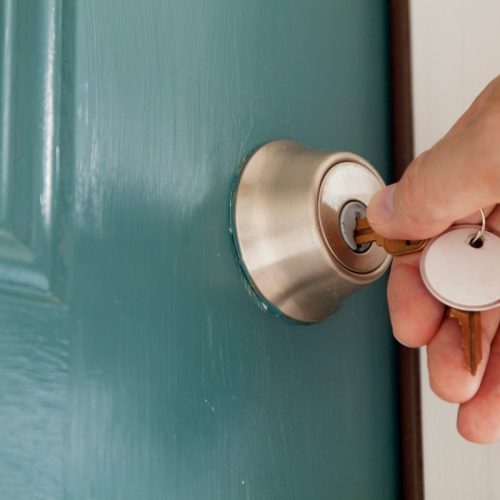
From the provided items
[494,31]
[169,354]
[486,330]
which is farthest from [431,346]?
[494,31]

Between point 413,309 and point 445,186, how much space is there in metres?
0.10

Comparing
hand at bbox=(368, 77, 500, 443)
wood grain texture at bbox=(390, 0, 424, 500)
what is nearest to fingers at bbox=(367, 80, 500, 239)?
hand at bbox=(368, 77, 500, 443)

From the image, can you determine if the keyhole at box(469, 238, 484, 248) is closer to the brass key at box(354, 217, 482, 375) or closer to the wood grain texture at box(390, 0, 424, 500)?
the brass key at box(354, 217, 482, 375)

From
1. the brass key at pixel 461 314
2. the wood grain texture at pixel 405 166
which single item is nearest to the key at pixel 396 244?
the brass key at pixel 461 314

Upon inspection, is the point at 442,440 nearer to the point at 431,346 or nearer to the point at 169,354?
the point at 431,346

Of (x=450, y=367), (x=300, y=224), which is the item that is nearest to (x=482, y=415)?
(x=450, y=367)

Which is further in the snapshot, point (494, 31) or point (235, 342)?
point (494, 31)

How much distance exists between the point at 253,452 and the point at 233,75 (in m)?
0.20

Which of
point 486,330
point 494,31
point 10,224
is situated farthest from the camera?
point 494,31

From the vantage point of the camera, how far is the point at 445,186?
30 cm

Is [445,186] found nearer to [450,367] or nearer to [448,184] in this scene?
[448,184]

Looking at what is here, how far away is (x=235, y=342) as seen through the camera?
0.36 m

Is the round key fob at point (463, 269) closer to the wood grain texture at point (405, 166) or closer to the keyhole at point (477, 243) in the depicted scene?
the keyhole at point (477, 243)

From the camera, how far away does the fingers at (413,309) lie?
0.37 m
